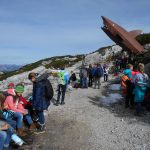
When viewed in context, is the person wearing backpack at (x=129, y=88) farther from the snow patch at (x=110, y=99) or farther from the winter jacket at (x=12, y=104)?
the winter jacket at (x=12, y=104)

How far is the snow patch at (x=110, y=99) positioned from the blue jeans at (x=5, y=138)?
8.47 metres

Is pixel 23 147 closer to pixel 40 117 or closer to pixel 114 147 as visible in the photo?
pixel 40 117

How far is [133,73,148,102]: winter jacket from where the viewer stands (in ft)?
44.3

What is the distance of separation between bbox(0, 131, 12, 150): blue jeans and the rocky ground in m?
0.98

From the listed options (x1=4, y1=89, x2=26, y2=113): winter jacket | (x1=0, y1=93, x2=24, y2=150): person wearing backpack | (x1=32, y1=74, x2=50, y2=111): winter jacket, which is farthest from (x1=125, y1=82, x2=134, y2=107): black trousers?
(x1=0, y1=93, x2=24, y2=150): person wearing backpack

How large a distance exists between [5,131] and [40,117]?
272 centimetres

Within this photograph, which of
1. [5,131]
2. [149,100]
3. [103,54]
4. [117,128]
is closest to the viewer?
[5,131]

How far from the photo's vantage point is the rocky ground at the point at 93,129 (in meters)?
10.6

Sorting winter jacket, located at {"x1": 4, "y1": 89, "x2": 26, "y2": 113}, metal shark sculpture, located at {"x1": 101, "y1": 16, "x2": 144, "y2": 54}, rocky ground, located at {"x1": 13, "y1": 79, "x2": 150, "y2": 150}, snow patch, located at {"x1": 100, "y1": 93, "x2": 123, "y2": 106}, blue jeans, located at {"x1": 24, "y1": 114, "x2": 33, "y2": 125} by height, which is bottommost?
rocky ground, located at {"x1": 13, "y1": 79, "x2": 150, "y2": 150}

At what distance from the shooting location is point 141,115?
13922 millimetres

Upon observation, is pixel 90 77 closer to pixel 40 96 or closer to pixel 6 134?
pixel 40 96

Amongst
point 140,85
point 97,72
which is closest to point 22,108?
point 140,85

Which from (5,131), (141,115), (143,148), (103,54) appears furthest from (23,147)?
(103,54)

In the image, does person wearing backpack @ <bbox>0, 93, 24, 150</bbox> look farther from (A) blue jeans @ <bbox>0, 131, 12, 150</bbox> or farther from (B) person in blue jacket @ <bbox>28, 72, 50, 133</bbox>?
(B) person in blue jacket @ <bbox>28, 72, 50, 133</bbox>
